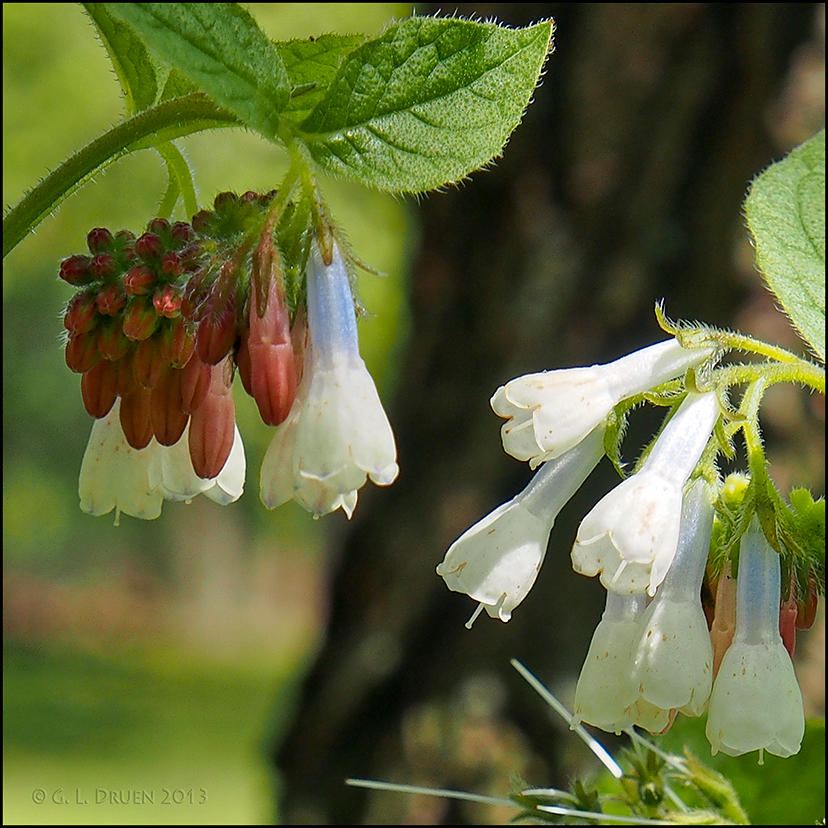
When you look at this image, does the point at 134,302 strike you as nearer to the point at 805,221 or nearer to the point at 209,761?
the point at 805,221

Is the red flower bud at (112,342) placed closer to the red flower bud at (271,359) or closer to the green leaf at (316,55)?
the red flower bud at (271,359)

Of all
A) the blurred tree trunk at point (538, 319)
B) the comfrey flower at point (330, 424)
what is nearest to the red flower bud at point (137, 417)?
the comfrey flower at point (330, 424)

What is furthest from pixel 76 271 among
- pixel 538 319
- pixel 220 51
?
pixel 538 319

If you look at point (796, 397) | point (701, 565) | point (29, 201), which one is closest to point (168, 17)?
point (29, 201)

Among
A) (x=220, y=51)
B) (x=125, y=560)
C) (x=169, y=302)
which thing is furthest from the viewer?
(x=125, y=560)

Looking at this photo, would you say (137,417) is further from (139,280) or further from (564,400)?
(564,400)

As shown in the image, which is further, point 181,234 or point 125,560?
point 125,560
